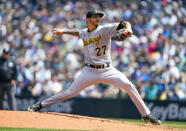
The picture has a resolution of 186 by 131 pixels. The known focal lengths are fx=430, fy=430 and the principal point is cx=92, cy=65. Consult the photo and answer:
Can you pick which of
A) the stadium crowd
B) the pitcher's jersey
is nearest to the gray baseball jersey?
the pitcher's jersey

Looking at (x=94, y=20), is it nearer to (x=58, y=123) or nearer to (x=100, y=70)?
(x=100, y=70)

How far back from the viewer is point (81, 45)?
1552 cm

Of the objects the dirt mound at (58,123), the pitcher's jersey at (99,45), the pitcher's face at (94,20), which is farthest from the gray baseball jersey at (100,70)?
the dirt mound at (58,123)

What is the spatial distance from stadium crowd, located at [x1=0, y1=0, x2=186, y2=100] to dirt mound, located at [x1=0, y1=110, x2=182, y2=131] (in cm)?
616

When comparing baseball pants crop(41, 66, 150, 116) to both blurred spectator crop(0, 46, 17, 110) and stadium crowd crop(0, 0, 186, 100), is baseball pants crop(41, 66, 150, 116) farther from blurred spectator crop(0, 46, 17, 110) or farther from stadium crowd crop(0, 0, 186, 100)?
stadium crowd crop(0, 0, 186, 100)

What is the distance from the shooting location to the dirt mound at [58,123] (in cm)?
707

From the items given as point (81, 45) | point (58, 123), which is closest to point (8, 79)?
point (58, 123)

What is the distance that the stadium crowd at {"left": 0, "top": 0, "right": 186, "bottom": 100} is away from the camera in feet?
46.8

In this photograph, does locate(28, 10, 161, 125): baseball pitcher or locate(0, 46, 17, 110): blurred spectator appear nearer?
locate(28, 10, 161, 125): baseball pitcher

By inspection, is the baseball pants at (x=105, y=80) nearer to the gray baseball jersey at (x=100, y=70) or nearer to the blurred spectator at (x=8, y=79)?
the gray baseball jersey at (x=100, y=70)

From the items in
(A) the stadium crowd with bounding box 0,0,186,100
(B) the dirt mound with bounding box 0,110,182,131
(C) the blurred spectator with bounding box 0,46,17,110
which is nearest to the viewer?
(B) the dirt mound with bounding box 0,110,182,131

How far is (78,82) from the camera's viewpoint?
754 cm

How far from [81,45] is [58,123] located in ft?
27.9

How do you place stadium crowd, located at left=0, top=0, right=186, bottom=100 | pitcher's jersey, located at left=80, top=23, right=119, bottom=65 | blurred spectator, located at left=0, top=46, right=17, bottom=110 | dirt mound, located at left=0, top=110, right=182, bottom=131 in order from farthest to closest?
stadium crowd, located at left=0, top=0, right=186, bottom=100
blurred spectator, located at left=0, top=46, right=17, bottom=110
pitcher's jersey, located at left=80, top=23, right=119, bottom=65
dirt mound, located at left=0, top=110, right=182, bottom=131
